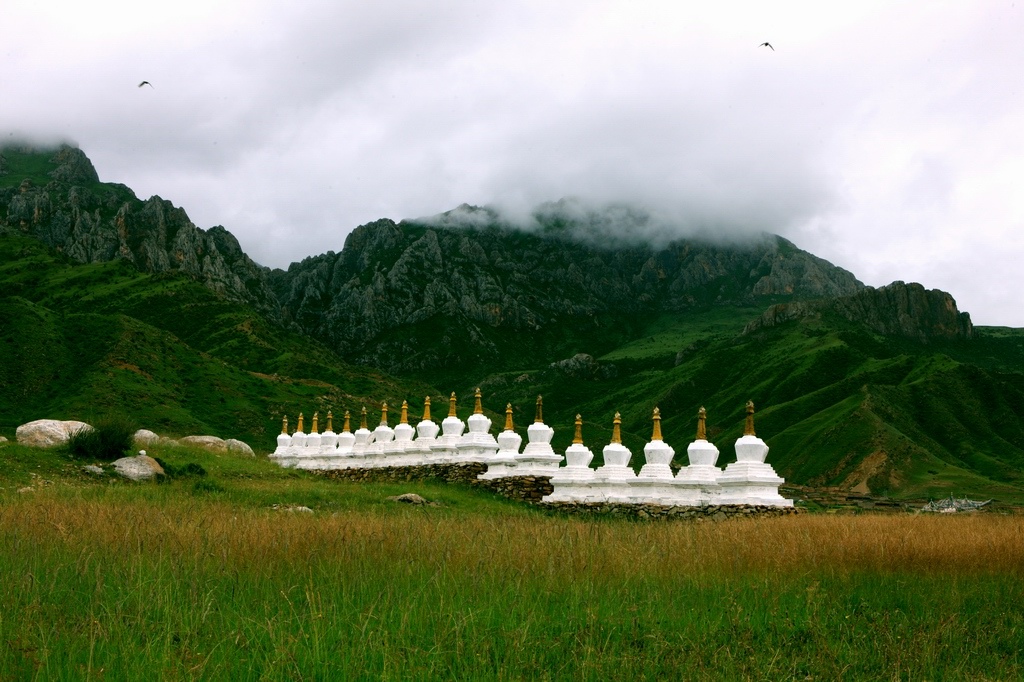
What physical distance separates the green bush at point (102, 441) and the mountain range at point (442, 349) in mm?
27555

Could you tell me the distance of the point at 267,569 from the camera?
808 centimetres

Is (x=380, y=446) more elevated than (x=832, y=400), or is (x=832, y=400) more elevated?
(x=832, y=400)

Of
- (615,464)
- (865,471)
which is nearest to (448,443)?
(615,464)

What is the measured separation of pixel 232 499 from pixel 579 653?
12.8m

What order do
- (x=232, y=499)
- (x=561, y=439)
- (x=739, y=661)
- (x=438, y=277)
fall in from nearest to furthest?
(x=739, y=661), (x=232, y=499), (x=561, y=439), (x=438, y=277)

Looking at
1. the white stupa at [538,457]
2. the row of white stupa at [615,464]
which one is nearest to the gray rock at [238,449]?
the row of white stupa at [615,464]

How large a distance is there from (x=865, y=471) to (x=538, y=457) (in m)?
69.7

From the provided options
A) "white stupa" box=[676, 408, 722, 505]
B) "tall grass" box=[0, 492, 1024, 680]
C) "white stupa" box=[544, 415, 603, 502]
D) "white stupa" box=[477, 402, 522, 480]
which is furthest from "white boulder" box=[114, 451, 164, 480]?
"white stupa" box=[676, 408, 722, 505]

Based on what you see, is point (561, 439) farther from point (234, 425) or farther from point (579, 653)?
point (579, 653)

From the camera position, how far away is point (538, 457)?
70.7 ft

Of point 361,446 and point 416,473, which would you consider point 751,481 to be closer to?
point 416,473

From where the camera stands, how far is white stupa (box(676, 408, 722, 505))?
56.6ft

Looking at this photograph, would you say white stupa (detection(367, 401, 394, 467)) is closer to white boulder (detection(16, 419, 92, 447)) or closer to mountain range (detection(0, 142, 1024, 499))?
white boulder (detection(16, 419, 92, 447))

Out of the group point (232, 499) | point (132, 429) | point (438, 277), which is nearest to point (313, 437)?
point (132, 429)
